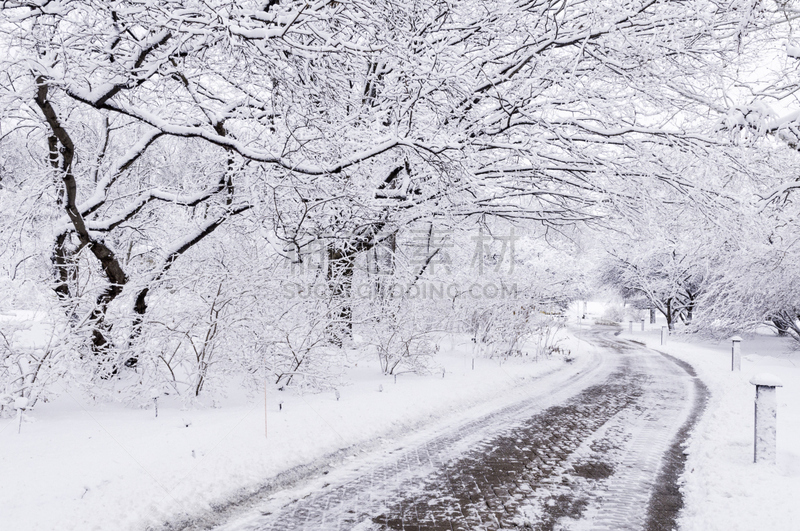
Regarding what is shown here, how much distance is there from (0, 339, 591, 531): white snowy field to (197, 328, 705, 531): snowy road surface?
52cm

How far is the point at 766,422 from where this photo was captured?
5328 millimetres

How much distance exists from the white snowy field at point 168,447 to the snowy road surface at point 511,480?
517mm

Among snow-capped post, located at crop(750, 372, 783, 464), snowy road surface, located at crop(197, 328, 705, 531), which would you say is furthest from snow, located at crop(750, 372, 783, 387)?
snowy road surface, located at crop(197, 328, 705, 531)

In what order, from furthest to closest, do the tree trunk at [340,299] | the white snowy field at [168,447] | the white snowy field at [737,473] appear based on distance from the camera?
the tree trunk at [340,299] → the white snowy field at [737,473] → the white snowy field at [168,447]

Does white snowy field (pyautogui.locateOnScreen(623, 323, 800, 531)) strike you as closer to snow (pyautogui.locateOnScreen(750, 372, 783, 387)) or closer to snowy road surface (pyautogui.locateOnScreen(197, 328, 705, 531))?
snowy road surface (pyautogui.locateOnScreen(197, 328, 705, 531))

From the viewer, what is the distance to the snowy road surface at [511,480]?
162 inches

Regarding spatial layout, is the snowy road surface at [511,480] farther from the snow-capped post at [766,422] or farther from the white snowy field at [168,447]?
the snow-capped post at [766,422]

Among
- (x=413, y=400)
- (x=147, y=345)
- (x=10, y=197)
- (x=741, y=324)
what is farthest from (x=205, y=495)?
(x=741, y=324)

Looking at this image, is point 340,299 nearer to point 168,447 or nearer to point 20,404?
point 168,447

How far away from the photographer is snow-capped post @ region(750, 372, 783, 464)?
5305 mm

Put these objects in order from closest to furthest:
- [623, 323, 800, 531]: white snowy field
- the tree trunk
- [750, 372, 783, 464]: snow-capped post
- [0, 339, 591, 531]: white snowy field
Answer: [0, 339, 591, 531]: white snowy field
[623, 323, 800, 531]: white snowy field
[750, 372, 783, 464]: snow-capped post
the tree trunk

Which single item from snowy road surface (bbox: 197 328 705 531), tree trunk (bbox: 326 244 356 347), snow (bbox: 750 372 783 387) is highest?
tree trunk (bbox: 326 244 356 347)

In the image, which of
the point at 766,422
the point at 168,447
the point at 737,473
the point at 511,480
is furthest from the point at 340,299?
the point at 766,422

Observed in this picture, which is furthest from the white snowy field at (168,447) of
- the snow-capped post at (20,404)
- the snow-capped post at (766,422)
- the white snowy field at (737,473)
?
the snow-capped post at (766,422)
